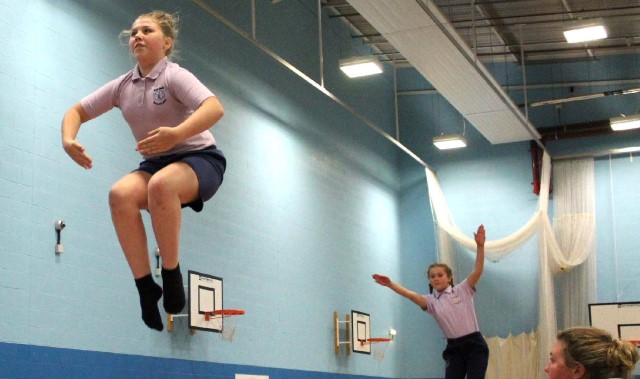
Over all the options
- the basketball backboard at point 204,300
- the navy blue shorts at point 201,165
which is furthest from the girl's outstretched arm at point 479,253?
the navy blue shorts at point 201,165

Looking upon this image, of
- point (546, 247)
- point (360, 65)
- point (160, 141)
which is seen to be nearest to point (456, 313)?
point (360, 65)

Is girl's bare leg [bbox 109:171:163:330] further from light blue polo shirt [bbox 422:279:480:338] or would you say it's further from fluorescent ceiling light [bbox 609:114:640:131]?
fluorescent ceiling light [bbox 609:114:640:131]

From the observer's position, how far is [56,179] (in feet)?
25.5

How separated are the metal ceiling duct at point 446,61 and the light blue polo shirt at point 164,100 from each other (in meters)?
6.13

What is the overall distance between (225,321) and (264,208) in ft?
5.38

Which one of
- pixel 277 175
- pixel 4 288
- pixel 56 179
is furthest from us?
pixel 277 175

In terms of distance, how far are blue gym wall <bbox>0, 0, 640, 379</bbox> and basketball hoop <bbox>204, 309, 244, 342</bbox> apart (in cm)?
13

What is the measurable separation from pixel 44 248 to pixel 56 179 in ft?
1.94

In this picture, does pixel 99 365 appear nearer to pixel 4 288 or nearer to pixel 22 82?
pixel 4 288

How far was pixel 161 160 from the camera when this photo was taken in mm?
4059

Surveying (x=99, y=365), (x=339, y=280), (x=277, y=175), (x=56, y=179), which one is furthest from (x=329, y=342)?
(x=56, y=179)

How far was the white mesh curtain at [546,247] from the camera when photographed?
530 inches

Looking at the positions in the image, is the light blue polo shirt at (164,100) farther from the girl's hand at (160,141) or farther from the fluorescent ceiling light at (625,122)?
the fluorescent ceiling light at (625,122)

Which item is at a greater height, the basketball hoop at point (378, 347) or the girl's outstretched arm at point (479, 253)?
the girl's outstretched arm at point (479, 253)
